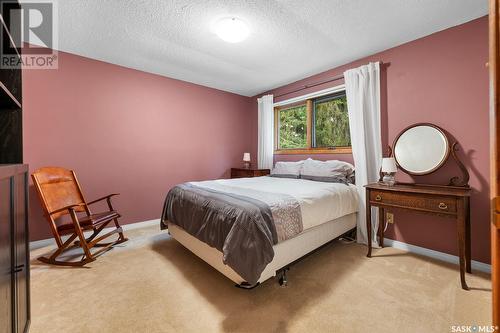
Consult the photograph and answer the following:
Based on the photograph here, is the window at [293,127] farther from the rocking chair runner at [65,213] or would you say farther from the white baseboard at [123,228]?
the rocking chair runner at [65,213]

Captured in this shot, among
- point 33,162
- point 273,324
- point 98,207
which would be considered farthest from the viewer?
point 98,207

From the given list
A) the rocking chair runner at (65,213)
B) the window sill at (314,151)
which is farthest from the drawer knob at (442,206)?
the rocking chair runner at (65,213)

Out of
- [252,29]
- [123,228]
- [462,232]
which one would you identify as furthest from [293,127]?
[123,228]

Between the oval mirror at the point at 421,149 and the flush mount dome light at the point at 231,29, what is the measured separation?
2135 millimetres

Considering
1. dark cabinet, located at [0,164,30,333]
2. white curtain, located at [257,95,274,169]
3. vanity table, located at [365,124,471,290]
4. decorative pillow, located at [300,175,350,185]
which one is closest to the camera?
dark cabinet, located at [0,164,30,333]

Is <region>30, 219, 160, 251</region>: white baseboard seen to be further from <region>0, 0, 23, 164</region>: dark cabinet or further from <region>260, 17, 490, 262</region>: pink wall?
<region>260, 17, 490, 262</region>: pink wall

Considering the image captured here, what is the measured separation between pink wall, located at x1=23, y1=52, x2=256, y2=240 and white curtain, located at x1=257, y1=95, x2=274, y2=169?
697mm

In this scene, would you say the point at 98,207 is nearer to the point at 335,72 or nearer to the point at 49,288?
the point at 49,288

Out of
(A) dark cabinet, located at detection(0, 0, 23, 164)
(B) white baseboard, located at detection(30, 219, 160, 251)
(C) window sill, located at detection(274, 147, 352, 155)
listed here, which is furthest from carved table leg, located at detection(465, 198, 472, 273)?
(B) white baseboard, located at detection(30, 219, 160, 251)

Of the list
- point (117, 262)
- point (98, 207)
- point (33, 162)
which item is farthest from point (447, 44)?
point (33, 162)

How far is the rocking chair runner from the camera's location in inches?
86.6

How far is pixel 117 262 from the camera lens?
2.25 metres

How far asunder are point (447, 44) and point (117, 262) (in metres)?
4.14

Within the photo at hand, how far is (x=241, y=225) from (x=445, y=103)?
99.1 inches
